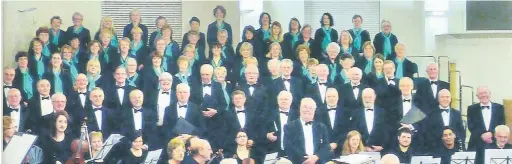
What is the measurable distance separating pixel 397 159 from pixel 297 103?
95cm

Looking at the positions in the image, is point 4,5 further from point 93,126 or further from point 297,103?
point 297,103

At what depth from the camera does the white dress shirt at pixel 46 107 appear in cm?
841

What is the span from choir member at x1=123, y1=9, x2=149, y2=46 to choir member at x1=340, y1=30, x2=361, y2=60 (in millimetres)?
1654

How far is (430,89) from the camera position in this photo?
340 inches

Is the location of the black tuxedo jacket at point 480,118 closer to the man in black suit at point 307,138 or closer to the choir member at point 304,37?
the man in black suit at point 307,138

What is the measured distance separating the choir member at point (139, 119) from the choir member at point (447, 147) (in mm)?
2348

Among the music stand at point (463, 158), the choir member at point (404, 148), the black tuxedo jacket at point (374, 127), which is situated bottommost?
the music stand at point (463, 158)

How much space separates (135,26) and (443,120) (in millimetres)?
2713

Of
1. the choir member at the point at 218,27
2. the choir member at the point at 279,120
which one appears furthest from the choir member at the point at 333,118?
the choir member at the point at 218,27

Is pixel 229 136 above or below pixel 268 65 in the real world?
below

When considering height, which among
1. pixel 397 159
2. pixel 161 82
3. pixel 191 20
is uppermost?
pixel 191 20

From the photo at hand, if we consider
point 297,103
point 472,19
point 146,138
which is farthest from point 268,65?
point 472,19

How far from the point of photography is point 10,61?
27.5 ft

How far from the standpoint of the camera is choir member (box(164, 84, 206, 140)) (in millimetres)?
8492
